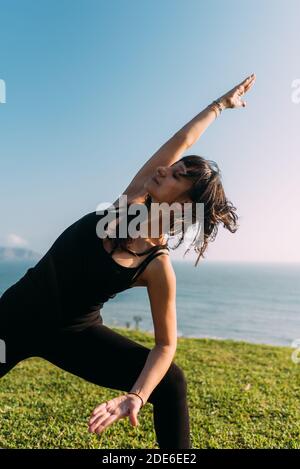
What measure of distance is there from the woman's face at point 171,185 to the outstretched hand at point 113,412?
1140 millimetres

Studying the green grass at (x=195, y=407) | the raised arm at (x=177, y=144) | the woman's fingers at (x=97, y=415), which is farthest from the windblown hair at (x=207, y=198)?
the green grass at (x=195, y=407)

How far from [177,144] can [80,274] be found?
1194 mm

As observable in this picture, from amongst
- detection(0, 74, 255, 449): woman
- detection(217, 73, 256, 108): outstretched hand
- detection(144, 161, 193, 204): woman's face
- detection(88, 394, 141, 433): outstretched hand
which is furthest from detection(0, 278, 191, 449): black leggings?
detection(217, 73, 256, 108): outstretched hand

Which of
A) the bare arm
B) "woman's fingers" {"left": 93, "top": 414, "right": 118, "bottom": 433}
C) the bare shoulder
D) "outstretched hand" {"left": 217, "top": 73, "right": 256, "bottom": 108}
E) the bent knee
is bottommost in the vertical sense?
the bent knee

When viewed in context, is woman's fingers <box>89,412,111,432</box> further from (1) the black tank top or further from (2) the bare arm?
(1) the black tank top

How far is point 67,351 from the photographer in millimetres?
2945

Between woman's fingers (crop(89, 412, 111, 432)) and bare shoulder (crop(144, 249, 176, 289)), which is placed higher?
bare shoulder (crop(144, 249, 176, 289))

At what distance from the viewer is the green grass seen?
478cm

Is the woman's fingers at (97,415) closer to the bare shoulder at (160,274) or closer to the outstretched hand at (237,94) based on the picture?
the bare shoulder at (160,274)

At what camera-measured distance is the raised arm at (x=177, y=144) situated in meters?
3.35

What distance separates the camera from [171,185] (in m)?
2.79

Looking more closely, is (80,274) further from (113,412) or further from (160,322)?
(113,412)

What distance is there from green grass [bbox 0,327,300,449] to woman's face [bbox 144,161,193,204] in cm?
290

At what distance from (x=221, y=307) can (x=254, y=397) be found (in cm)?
11390
